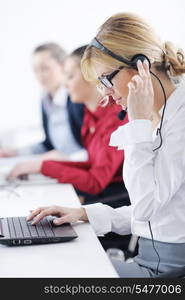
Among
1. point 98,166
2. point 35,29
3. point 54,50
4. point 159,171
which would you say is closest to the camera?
point 159,171

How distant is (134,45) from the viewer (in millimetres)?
1266

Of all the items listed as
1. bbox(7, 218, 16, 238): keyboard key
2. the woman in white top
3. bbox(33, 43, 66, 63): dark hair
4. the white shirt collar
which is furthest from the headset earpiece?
bbox(33, 43, 66, 63): dark hair

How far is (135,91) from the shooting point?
4.05ft

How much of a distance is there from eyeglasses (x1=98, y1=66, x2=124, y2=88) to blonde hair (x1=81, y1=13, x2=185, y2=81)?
0.02 meters

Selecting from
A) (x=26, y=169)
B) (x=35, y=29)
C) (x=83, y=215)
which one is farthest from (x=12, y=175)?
(x=35, y=29)

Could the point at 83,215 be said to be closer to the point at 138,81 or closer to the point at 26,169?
the point at 138,81

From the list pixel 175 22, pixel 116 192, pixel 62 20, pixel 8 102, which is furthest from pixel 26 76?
pixel 116 192

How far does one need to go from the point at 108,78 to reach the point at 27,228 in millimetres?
467

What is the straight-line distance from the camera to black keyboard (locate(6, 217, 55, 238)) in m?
1.18

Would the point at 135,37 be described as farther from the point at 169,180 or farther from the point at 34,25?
the point at 34,25

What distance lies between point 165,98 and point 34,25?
268 centimetres

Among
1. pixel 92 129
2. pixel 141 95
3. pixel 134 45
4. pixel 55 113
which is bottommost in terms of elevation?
pixel 55 113

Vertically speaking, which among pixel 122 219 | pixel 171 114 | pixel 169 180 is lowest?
pixel 122 219

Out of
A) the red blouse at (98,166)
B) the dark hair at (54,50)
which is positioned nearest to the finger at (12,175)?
the red blouse at (98,166)
